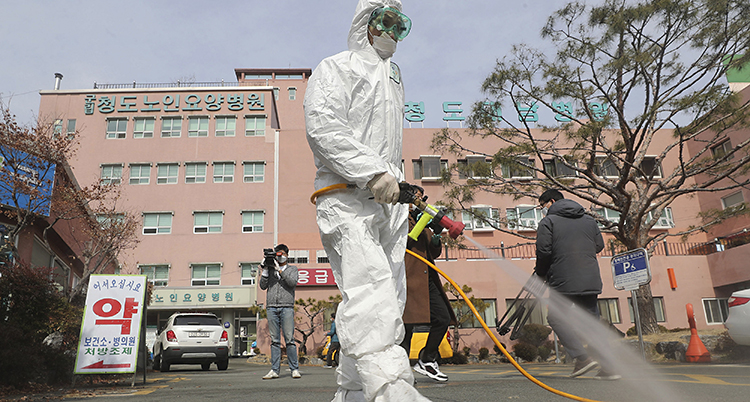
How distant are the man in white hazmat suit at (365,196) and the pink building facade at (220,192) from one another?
22193 mm

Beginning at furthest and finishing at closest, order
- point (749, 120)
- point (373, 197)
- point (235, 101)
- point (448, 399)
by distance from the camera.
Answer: point (235, 101) < point (749, 120) < point (448, 399) < point (373, 197)

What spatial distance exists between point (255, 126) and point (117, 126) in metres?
8.68

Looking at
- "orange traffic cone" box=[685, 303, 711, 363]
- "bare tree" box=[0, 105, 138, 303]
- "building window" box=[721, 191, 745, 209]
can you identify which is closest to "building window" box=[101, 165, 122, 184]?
"bare tree" box=[0, 105, 138, 303]

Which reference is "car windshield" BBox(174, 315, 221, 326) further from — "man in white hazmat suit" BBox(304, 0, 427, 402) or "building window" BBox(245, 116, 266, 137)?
"building window" BBox(245, 116, 266, 137)

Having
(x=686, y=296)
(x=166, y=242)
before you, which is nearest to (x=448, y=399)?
(x=686, y=296)

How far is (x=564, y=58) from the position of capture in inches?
540

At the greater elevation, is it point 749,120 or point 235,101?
point 235,101

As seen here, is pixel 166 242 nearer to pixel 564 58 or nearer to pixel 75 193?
pixel 75 193

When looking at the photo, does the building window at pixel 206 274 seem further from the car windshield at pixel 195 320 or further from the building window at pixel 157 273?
the car windshield at pixel 195 320

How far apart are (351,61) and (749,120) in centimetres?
1454

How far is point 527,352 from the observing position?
63.8ft

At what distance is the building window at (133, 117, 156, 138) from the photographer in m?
33.1

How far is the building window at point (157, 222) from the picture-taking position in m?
30.7

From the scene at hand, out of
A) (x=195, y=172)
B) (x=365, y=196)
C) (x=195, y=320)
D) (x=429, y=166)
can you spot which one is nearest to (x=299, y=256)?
(x=429, y=166)
